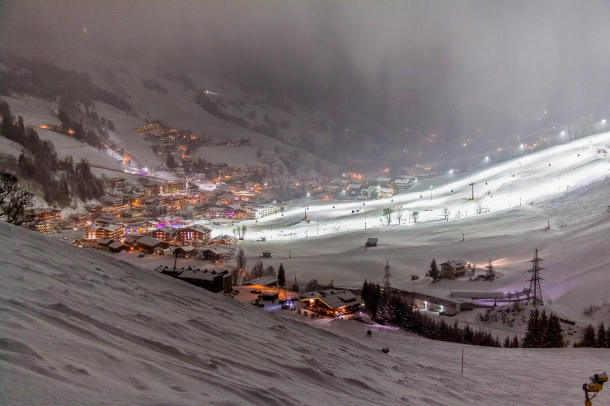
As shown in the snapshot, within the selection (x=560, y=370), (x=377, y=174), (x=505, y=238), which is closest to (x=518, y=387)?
(x=560, y=370)

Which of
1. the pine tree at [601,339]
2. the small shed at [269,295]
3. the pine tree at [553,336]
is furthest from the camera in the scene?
the small shed at [269,295]

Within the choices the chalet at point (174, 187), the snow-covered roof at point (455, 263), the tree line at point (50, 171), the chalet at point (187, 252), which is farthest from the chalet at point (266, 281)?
the chalet at point (174, 187)

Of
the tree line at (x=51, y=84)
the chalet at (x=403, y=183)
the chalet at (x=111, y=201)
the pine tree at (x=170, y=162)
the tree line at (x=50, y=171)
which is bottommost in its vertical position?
the chalet at (x=111, y=201)

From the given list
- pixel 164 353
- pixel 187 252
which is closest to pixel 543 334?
pixel 164 353

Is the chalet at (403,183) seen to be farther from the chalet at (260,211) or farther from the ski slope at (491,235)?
the chalet at (260,211)

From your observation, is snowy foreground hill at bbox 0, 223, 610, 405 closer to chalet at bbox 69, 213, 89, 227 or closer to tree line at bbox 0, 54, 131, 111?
chalet at bbox 69, 213, 89, 227

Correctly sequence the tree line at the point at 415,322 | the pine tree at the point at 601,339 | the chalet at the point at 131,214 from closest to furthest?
1. the pine tree at the point at 601,339
2. the tree line at the point at 415,322
3. the chalet at the point at 131,214

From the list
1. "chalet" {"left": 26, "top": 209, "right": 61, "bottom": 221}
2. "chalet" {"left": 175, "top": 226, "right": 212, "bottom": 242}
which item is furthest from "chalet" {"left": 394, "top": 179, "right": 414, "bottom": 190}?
"chalet" {"left": 26, "top": 209, "right": 61, "bottom": 221}
